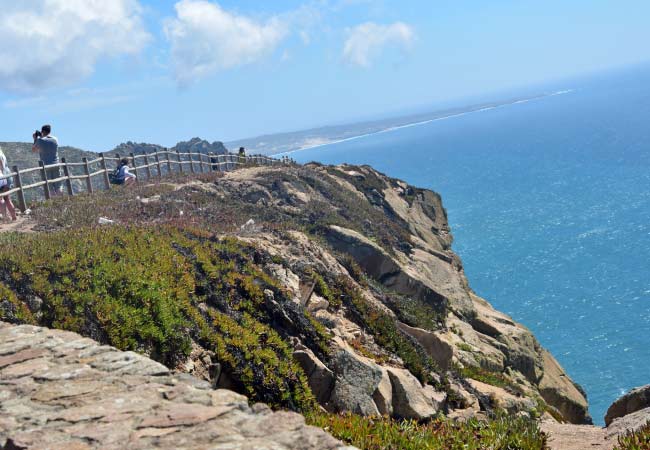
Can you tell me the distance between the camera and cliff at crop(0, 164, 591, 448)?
10109mm

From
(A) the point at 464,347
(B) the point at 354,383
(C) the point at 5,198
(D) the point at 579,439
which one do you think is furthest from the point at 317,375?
(C) the point at 5,198

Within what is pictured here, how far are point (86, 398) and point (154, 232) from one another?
9.51 meters

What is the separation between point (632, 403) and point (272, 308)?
796 cm

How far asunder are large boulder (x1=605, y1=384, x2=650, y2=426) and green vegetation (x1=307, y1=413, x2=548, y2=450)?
465 cm

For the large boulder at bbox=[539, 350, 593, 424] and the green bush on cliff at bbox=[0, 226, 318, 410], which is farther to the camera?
the large boulder at bbox=[539, 350, 593, 424]

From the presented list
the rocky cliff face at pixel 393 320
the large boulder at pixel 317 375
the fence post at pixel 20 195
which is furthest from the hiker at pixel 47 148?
the large boulder at pixel 317 375

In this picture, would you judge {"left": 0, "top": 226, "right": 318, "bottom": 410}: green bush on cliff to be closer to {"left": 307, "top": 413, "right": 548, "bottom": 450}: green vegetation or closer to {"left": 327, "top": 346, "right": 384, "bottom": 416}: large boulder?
{"left": 327, "top": 346, "right": 384, "bottom": 416}: large boulder

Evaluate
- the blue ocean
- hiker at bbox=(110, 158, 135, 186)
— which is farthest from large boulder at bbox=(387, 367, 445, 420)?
the blue ocean

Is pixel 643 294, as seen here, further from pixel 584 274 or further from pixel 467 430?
pixel 467 430

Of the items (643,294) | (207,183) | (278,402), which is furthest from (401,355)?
(643,294)

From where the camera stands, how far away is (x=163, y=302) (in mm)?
10547

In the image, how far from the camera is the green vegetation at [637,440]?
749cm

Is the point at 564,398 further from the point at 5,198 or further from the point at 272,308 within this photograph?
the point at 5,198

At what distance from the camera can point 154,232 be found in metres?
15.2
